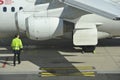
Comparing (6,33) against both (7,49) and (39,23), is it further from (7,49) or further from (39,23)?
(39,23)

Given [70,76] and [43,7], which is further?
[43,7]

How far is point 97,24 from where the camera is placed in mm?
23047

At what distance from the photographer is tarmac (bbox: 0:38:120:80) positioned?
1850 cm

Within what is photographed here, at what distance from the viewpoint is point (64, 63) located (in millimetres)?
21047

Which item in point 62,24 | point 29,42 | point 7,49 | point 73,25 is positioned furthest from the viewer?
point 29,42

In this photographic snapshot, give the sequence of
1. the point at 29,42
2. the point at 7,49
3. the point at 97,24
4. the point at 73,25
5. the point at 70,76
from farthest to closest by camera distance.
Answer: the point at 29,42 → the point at 7,49 → the point at 97,24 → the point at 73,25 → the point at 70,76

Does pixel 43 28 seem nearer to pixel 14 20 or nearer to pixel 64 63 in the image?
pixel 64 63

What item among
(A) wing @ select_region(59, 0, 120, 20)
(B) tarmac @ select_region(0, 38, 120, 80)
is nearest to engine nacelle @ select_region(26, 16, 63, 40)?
(B) tarmac @ select_region(0, 38, 120, 80)

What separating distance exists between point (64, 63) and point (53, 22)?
256 cm

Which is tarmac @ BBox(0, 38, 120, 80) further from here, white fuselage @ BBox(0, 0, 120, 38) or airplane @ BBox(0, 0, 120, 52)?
white fuselage @ BBox(0, 0, 120, 38)

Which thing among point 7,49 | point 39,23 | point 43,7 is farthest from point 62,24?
point 7,49

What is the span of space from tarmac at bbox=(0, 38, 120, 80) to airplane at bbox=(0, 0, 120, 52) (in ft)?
3.70

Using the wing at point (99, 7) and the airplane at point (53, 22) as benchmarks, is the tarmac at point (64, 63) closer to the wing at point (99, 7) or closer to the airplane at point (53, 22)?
the airplane at point (53, 22)

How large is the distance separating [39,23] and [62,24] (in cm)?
130
